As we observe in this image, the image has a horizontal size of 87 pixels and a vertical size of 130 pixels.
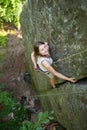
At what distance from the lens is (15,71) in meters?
11.4

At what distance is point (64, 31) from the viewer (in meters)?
5.96

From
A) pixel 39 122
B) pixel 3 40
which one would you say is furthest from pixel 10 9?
pixel 39 122

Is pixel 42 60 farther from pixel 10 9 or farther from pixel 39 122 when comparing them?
pixel 10 9

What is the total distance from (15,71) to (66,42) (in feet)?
18.4

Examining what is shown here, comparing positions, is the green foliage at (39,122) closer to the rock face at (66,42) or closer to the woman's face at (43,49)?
the rock face at (66,42)

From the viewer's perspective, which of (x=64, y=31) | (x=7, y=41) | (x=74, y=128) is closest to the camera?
(x=64, y=31)

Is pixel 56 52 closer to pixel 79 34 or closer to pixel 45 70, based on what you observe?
pixel 45 70

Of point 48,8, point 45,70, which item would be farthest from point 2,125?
point 48,8

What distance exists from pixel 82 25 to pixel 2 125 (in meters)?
2.15

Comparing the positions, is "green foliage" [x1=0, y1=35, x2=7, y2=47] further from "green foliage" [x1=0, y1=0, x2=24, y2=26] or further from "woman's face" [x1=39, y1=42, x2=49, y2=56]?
"woman's face" [x1=39, y1=42, x2=49, y2=56]

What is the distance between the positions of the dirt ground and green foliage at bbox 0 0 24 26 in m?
0.95

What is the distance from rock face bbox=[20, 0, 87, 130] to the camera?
5672 millimetres

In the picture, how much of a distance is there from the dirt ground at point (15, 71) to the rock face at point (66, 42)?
350 cm

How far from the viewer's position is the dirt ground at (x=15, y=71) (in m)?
11.0
